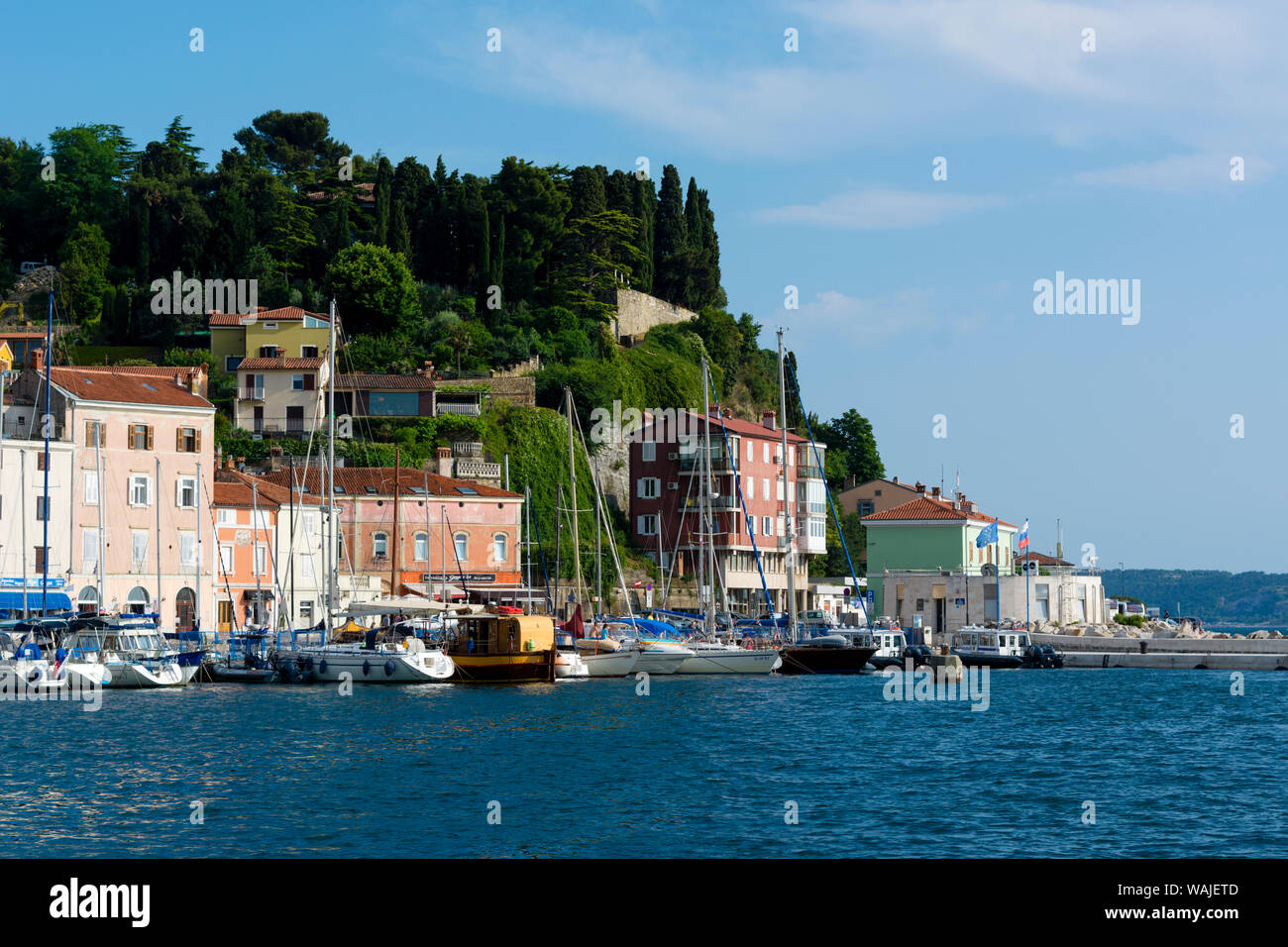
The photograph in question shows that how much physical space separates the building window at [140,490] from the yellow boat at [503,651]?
19.4 meters

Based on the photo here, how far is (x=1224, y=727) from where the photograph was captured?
1674 inches

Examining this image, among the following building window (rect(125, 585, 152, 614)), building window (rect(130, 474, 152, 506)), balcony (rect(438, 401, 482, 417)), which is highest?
balcony (rect(438, 401, 482, 417))

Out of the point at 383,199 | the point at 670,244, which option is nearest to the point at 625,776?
the point at 383,199

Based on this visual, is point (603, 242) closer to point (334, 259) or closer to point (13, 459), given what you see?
point (334, 259)

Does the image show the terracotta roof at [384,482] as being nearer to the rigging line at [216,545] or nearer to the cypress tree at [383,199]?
the rigging line at [216,545]

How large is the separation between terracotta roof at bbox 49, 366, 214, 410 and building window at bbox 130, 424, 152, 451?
1086mm

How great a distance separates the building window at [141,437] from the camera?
2517 inches

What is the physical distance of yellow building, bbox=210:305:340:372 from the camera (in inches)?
3346

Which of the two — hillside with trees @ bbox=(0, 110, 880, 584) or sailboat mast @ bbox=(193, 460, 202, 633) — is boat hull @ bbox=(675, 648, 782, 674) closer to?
sailboat mast @ bbox=(193, 460, 202, 633)

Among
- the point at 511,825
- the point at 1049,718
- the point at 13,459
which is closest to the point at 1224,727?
the point at 1049,718

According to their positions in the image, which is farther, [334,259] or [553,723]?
[334,259]

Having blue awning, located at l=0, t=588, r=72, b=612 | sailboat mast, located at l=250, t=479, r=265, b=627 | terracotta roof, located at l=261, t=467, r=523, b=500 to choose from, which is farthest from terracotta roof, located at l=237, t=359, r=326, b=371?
blue awning, located at l=0, t=588, r=72, b=612
